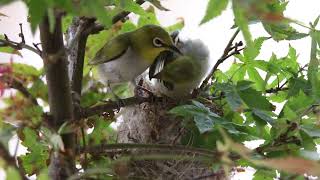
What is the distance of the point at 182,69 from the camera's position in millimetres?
759

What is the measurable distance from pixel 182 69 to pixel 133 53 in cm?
10

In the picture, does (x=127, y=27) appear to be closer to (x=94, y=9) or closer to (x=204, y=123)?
(x=204, y=123)

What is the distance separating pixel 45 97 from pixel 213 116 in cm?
18

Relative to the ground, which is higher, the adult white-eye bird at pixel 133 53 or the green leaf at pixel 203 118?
the adult white-eye bird at pixel 133 53

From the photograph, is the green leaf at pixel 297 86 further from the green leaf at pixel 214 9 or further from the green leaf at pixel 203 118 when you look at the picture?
the green leaf at pixel 214 9

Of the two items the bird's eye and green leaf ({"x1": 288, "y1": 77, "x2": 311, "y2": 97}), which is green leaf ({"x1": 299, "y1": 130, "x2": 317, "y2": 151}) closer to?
green leaf ({"x1": 288, "y1": 77, "x2": 311, "y2": 97})

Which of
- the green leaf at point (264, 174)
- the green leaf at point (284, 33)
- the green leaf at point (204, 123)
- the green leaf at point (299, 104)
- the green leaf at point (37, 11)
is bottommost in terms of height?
the green leaf at point (264, 174)

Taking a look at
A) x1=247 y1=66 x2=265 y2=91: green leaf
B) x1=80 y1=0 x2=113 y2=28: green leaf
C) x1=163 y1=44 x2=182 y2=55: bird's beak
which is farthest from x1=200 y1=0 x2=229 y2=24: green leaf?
x1=163 y1=44 x2=182 y2=55: bird's beak

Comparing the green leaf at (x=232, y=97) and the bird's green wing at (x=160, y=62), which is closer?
the green leaf at (x=232, y=97)

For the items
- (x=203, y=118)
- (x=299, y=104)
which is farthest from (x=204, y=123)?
(x=299, y=104)

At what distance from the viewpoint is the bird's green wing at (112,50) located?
69 cm

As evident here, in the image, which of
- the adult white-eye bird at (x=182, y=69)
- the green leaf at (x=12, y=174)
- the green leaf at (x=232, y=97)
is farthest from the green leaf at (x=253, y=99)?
the green leaf at (x=12, y=174)

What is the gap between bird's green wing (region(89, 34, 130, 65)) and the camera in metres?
0.69

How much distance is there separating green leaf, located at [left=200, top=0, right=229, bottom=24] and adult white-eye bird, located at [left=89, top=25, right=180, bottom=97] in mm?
406
